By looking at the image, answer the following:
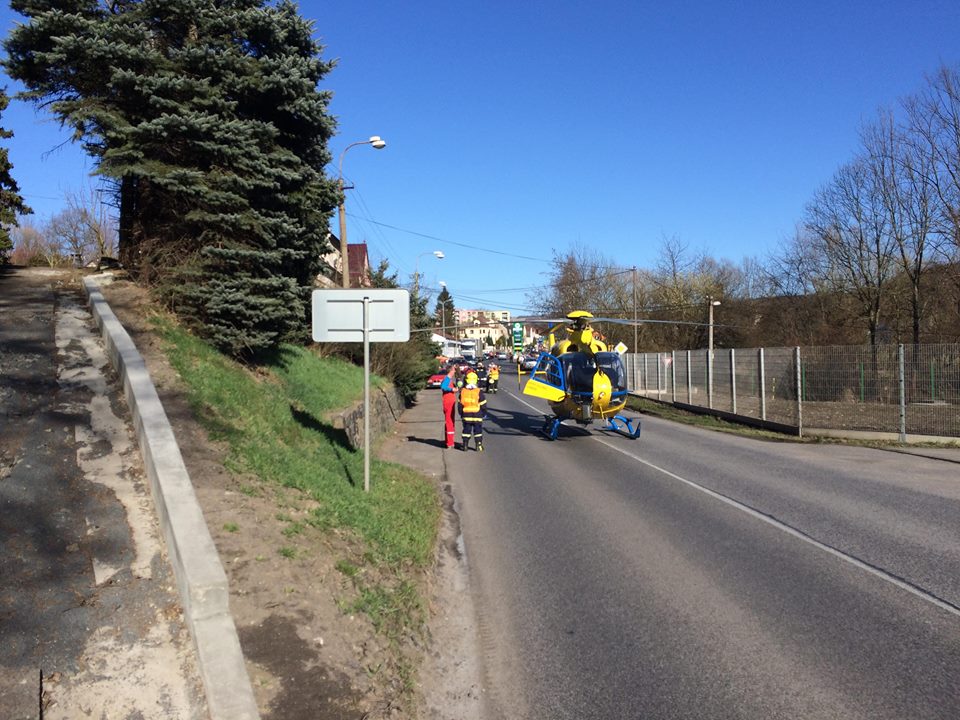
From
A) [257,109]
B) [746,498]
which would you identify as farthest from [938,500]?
[257,109]

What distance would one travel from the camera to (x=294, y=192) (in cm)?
1303

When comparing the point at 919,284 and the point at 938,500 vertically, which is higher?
the point at 919,284

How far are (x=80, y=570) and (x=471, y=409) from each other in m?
12.6

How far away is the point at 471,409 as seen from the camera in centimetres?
1694

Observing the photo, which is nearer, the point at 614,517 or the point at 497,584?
the point at 497,584

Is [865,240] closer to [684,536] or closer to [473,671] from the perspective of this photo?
[684,536]

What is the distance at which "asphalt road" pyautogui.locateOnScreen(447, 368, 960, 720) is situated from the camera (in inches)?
168

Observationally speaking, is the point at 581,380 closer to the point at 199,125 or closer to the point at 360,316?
the point at 360,316

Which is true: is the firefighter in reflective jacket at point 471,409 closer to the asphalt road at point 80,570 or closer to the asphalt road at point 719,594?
the asphalt road at point 719,594

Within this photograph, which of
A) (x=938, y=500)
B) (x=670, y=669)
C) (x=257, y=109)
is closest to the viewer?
(x=670, y=669)

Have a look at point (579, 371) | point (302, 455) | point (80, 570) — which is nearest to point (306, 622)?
point (80, 570)

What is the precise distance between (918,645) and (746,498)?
5390 millimetres

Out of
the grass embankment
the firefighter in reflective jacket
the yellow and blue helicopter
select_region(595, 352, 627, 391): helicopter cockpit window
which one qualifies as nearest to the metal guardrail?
the yellow and blue helicopter

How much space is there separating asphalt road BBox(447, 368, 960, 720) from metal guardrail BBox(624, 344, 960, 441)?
601 cm
